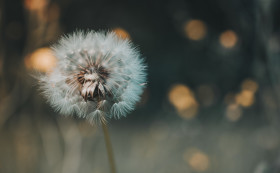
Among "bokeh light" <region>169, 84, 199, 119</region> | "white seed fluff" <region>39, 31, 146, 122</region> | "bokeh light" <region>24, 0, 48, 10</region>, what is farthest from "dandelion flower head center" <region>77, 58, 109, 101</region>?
"bokeh light" <region>169, 84, 199, 119</region>

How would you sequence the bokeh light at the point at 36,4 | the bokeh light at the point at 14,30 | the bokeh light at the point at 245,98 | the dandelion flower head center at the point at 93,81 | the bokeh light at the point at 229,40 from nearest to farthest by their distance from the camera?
the dandelion flower head center at the point at 93,81 < the bokeh light at the point at 36,4 < the bokeh light at the point at 245,98 < the bokeh light at the point at 229,40 < the bokeh light at the point at 14,30

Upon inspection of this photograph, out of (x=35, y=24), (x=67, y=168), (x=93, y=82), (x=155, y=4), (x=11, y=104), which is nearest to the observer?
(x=93, y=82)

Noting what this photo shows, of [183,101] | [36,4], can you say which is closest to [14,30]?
[36,4]

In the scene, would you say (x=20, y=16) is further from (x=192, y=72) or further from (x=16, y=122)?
(x=192, y=72)

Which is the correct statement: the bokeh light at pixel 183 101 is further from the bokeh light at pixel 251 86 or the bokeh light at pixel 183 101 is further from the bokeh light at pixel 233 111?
the bokeh light at pixel 251 86

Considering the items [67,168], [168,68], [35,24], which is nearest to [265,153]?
[168,68]

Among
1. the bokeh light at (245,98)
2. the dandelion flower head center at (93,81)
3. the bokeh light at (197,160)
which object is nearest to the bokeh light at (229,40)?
the bokeh light at (245,98)

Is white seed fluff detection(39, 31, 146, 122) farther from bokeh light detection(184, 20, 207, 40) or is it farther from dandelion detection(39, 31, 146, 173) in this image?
bokeh light detection(184, 20, 207, 40)
